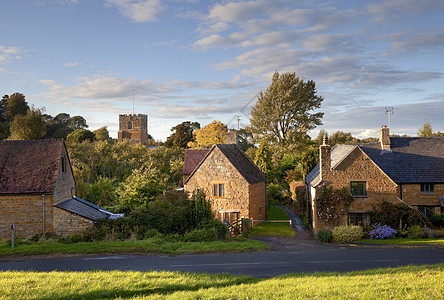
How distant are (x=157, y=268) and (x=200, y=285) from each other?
453 cm

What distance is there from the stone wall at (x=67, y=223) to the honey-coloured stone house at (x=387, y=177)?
18.2m

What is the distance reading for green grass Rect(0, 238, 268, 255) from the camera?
63.4ft

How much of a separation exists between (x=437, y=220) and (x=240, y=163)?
17836 millimetres

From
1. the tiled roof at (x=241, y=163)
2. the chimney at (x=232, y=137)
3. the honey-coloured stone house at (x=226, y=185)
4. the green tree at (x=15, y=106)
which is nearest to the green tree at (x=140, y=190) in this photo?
the honey-coloured stone house at (x=226, y=185)

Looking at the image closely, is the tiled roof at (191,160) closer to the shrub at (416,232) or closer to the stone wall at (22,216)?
the stone wall at (22,216)

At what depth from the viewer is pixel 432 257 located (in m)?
19.2

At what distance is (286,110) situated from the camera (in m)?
58.4

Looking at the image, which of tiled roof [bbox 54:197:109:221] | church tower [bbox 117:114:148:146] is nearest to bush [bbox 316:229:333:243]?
tiled roof [bbox 54:197:109:221]

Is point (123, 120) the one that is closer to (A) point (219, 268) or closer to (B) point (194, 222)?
(B) point (194, 222)

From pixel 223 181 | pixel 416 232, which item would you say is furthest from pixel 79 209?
pixel 416 232

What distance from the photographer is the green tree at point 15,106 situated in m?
71.4

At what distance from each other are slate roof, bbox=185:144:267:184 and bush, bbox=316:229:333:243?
8166 mm

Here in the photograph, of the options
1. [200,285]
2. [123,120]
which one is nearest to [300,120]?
[200,285]

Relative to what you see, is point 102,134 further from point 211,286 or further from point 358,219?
point 211,286
